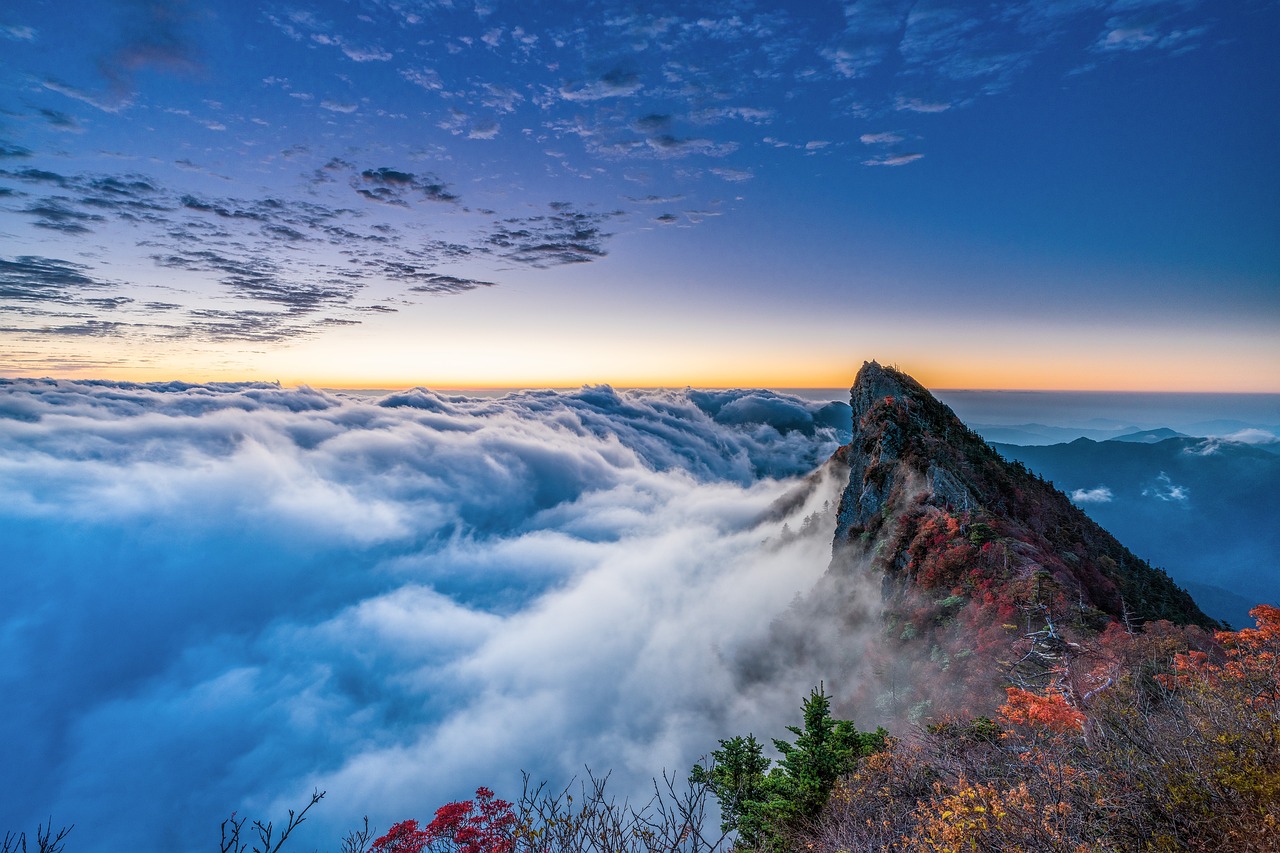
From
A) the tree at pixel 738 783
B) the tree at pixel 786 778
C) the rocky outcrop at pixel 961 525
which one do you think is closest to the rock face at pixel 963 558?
the rocky outcrop at pixel 961 525

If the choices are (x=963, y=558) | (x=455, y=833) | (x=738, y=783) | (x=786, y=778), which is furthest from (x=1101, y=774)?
(x=963, y=558)

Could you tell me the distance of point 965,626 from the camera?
1126 inches

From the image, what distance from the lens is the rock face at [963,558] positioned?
2572 cm

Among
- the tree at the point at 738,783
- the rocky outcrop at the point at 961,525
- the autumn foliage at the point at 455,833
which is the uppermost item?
the rocky outcrop at the point at 961,525

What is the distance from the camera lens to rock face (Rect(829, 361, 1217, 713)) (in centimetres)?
2572

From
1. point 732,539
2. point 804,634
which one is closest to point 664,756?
point 804,634

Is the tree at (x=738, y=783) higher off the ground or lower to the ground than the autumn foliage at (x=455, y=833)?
lower

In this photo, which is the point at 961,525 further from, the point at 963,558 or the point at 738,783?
the point at 738,783

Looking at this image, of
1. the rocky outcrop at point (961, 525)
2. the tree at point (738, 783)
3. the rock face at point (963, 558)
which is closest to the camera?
the tree at point (738, 783)

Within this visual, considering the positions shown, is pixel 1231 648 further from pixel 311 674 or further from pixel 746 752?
pixel 311 674

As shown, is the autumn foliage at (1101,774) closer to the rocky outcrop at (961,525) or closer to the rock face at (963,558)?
the rock face at (963,558)

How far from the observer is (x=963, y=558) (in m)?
32.0

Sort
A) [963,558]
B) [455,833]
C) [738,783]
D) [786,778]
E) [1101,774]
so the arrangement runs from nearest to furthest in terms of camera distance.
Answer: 1. [1101,774]
2. [455,833]
3. [786,778]
4. [738,783]
5. [963,558]

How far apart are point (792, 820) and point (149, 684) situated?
217 m
